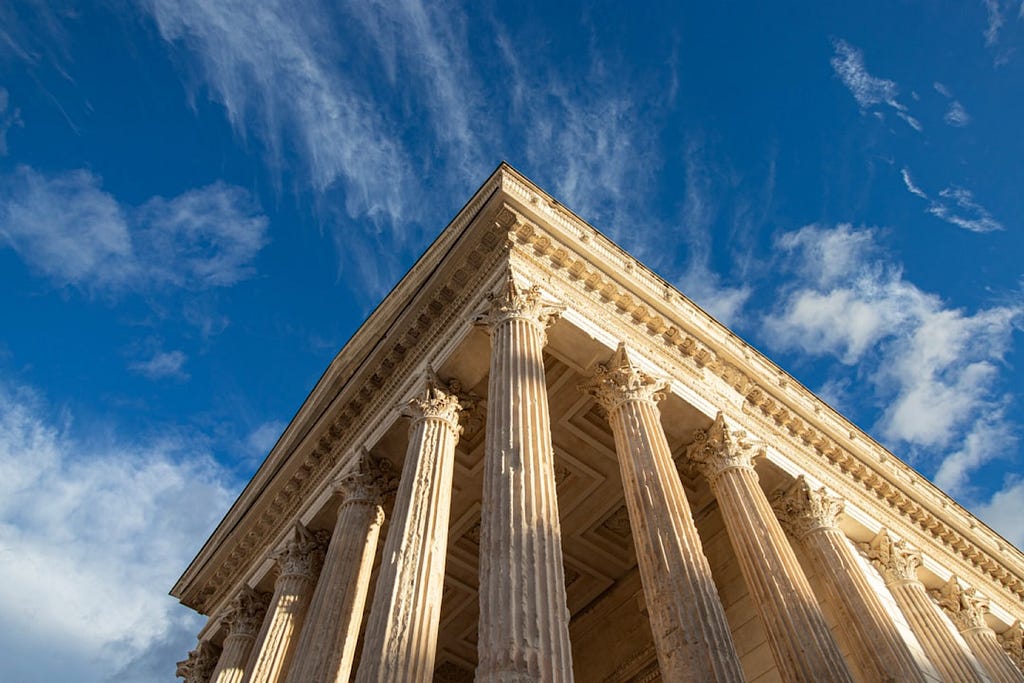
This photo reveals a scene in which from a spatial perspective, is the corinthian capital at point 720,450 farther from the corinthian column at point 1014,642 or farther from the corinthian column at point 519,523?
the corinthian column at point 1014,642

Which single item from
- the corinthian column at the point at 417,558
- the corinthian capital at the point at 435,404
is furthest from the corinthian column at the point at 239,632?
the corinthian column at the point at 417,558

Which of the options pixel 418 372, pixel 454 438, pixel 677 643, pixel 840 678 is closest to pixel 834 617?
pixel 840 678

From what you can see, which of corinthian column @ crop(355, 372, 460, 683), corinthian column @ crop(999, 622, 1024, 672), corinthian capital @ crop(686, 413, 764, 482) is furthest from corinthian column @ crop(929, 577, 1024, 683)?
corinthian column @ crop(355, 372, 460, 683)

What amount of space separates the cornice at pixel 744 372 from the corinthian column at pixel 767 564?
200 cm

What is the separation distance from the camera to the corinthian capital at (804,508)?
16062 mm

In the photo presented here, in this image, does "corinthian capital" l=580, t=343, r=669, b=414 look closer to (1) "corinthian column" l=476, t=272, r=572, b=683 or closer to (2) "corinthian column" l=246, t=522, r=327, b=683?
(1) "corinthian column" l=476, t=272, r=572, b=683

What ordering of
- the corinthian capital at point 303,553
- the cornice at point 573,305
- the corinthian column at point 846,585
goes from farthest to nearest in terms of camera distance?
the corinthian capital at point 303,553 → the cornice at point 573,305 → the corinthian column at point 846,585

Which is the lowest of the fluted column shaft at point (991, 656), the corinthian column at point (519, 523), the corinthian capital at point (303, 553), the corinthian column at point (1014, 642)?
the corinthian column at point (519, 523)

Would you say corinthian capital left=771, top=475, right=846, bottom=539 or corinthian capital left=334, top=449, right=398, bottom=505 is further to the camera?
corinthian capital left=771, top=475, right=846, bottom=539

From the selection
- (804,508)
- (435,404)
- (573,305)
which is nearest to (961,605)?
(804,508)

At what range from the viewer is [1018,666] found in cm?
1983

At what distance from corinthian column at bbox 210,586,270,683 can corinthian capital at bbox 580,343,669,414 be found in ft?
36.7

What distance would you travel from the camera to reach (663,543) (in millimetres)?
10891

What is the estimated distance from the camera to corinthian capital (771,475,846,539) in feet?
52.7
